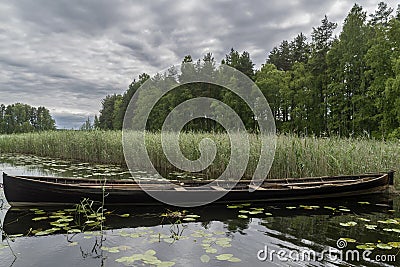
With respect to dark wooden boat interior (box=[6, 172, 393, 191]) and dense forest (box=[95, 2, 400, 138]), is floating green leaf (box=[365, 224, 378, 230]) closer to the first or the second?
dark wooden boat interior (box=[6, 172, 393, 191])

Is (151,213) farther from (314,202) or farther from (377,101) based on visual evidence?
(377,101)

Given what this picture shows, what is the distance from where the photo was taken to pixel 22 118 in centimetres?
6181

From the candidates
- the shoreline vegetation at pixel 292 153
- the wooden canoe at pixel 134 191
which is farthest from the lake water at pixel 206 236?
the shoreline vegetation at pixel 292 153

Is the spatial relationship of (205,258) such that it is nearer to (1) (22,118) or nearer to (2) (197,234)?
(2) (197,234)

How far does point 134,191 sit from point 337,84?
72.9ft

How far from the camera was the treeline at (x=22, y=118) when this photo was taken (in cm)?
5619

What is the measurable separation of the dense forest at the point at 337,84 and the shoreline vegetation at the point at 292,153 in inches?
290

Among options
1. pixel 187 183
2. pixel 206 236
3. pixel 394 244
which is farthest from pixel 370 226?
pixel 187 183

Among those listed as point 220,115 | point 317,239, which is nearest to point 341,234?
point 317,239

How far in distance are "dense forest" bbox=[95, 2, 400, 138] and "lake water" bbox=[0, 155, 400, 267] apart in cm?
1446

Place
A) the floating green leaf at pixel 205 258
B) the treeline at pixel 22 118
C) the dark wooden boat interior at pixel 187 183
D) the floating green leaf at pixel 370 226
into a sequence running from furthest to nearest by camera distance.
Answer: the treeline at pixel 22 118, the dark wooden boat interior at pixel 187 183, the floating green leaf at pixel 370 226, the floating green leaf at pixel 205 258

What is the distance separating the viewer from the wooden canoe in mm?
4938

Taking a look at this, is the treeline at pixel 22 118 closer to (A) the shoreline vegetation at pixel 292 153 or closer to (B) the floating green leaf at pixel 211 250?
(A) the shoreline vegetation at pixel 292 153

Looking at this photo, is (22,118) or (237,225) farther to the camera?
(22,118)
